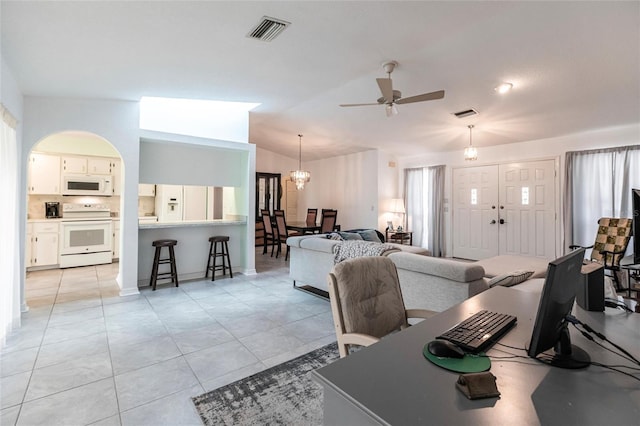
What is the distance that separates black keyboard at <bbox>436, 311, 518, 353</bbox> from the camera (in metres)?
1.08

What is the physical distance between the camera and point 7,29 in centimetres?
226

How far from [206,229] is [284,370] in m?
3.47

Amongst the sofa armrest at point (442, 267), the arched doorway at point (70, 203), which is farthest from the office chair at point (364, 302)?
the arched doorway at point (70, 203)

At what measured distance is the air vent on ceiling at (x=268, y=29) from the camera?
2475mm

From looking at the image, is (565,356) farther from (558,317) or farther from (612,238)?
(612,238)

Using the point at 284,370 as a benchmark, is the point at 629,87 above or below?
above

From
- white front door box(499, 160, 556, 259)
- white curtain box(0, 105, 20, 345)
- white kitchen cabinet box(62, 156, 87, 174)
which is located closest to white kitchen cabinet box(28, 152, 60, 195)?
white kitchen cabinet box(62, 156, 87, 174)

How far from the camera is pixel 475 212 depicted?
21.8 feet

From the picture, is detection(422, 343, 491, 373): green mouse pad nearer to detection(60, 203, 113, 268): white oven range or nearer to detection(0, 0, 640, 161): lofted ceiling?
detection(0, 0, 640, 161): lofted ceiling

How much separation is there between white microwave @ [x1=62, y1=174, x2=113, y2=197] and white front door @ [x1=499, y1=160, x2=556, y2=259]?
26.4ft

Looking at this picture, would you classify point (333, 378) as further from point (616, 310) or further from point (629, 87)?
point (629, 87)

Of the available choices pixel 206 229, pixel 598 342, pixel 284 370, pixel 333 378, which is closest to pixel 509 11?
pixel 598 342

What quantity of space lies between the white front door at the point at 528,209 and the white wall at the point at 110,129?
6641 millimetres

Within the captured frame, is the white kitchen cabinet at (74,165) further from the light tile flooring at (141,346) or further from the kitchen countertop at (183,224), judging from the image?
the kitchen countertop at (183,224)
